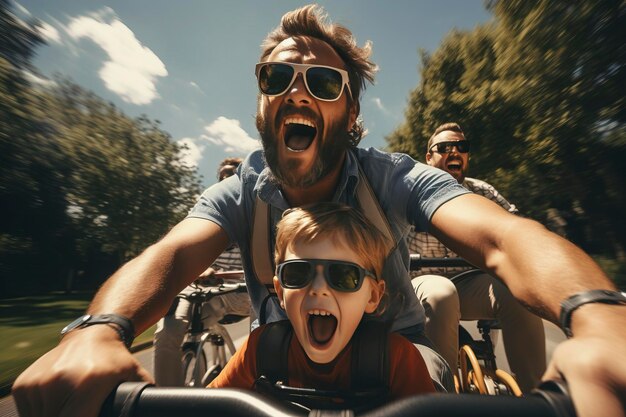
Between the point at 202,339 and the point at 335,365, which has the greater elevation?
the point at 335,365

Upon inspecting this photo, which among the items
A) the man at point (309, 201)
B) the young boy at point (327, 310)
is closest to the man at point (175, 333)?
the man at point (309, 201)

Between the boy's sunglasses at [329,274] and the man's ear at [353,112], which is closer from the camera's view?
the boy's sunglasses at [329,274]

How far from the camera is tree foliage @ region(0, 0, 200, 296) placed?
661 inches

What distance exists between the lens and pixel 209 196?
206 centimetres

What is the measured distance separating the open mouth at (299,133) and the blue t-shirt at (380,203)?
0.22m

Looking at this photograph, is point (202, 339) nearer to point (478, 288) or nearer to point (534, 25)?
point (478, 288)

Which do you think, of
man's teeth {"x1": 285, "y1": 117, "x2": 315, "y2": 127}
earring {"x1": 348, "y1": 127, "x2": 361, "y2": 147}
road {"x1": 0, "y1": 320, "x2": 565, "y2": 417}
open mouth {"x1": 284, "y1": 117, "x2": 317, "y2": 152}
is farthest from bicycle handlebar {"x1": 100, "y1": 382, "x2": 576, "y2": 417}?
road {"x1": 0, "y1": 320, "x2": 565, "y2": 417}

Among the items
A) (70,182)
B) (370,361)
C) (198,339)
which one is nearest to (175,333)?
(198,339)

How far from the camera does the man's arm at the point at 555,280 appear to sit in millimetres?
636

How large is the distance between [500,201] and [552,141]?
10742 millimetres

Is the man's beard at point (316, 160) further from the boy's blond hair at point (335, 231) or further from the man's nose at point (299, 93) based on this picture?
the boy's blond hair at point (335, 231)

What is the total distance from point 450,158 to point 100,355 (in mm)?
3710

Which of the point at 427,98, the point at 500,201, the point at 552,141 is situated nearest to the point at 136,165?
the point at 427,98

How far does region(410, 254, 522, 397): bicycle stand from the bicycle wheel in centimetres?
213
